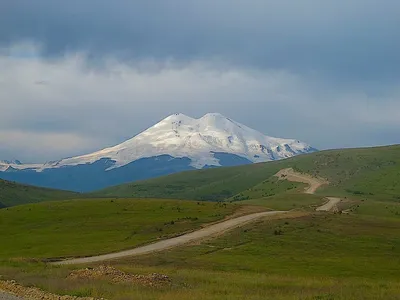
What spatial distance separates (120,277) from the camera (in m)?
31.3

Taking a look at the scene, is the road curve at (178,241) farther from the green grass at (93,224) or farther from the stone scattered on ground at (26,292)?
the stone scattered on ground at (26,292)

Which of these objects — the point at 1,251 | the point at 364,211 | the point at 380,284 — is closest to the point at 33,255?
the point at 1,251

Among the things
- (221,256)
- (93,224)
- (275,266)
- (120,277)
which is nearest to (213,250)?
(221,256)

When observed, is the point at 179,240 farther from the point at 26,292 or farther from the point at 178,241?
the point at 26,292

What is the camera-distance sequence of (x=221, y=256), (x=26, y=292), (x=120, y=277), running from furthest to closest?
(x=221, y=256) → (x=120, y=277) → (x=26, y=292)

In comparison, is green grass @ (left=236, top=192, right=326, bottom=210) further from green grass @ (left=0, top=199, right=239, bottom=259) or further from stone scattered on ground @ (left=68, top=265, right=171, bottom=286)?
stone scattered on ground @ (left=68, top=265, right=171, bottom=286)

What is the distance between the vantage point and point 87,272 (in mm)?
32938

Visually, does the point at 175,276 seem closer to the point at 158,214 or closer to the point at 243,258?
the point at 243,258

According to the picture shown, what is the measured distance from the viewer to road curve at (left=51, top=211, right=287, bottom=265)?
52.8 m

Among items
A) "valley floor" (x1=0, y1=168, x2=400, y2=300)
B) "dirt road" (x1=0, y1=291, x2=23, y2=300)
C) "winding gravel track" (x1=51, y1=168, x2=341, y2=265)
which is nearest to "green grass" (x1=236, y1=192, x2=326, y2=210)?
"valley floor" (x1=0, y1=168, x2=400, y2=300)

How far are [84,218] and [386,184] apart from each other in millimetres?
115237

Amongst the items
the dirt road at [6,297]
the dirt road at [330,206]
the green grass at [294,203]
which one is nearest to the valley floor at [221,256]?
the dirt road at [6,297]

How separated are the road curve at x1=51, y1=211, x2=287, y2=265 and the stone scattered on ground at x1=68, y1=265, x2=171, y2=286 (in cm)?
1652

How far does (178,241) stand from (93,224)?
995 inches
